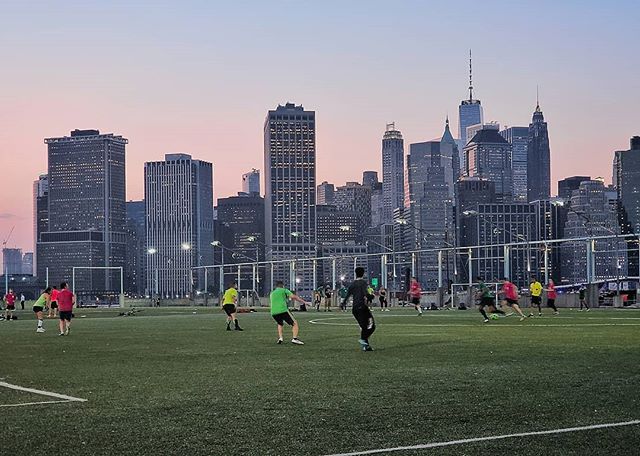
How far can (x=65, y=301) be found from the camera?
34.8 meters

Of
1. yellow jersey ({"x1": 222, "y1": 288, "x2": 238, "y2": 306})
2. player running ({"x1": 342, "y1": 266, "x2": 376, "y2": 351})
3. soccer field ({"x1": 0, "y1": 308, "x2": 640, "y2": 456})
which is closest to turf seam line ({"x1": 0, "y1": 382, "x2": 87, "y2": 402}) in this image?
soccer field ({"x1": 0, "y1": 308, "x2": 640, "y2": 456})

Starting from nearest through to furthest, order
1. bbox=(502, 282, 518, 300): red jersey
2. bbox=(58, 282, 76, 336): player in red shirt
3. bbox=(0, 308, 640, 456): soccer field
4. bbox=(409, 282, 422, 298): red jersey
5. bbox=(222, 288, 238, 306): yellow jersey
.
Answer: bbox=(0, 308, 640, 456): soccer field, bbox=(58, 282, 76, 336): player in red shirt, bbox=(222, 288, 238, 306): yellow jersey, bbox=(502, 282, 518, 300): red jersey, bbox=(409, 282, 422, 298): red jersey

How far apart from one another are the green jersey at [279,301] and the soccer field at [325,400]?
273cm

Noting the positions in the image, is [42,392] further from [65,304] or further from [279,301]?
[65,304]

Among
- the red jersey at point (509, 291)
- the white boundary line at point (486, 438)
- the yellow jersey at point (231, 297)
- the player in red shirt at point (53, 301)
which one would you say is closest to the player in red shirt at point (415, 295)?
the red jersey at point (509, 291)

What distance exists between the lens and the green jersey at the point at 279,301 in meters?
26.8

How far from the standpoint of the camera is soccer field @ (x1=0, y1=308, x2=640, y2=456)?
9570 mm

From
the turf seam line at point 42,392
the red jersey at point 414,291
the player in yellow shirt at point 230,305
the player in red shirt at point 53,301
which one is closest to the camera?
the turf seam line at point 42,392

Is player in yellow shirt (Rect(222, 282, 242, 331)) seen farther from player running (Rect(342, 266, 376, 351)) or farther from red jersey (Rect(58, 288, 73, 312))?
player running (Rect(342, 266, 376, 351))

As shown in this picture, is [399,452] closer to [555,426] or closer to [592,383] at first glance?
[555,426]

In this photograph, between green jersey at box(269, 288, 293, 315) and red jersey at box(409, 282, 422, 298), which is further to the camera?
red jersey at box(409, 282, 422, 298)

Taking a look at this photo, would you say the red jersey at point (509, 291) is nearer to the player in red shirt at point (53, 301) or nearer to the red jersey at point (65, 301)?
the red jersey at point (65, 301)

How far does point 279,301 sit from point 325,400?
14.0 meters

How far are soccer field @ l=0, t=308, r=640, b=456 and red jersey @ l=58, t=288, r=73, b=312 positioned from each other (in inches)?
426
